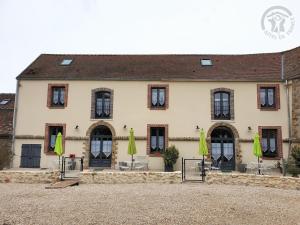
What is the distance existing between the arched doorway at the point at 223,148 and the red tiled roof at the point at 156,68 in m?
3.41

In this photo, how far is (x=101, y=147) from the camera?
59.6 feet

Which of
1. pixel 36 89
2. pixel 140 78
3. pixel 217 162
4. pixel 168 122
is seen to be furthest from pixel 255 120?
pixel 36 89

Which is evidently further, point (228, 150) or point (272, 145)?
point (228, 150)

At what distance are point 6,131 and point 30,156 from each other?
7.95ft

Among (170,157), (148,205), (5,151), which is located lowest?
(148,205)

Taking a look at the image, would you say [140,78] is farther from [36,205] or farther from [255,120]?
[36,205]

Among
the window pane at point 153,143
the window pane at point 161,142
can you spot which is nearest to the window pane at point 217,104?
the window pane at point 161,142

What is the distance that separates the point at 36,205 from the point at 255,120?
13.7 meters

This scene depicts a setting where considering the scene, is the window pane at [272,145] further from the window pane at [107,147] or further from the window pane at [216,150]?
the window pane at [107,147]

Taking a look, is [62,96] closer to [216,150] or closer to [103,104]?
[103,104]

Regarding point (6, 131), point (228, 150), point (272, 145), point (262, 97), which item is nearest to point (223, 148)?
point (228, 150)

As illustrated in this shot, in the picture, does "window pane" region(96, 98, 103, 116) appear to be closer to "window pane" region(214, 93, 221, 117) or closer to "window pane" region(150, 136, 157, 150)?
"window pane" region(150, 136, 157, 150)

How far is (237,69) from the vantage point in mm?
18906

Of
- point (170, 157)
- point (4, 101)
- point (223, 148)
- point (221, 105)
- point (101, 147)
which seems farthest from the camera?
point (4, 101)
